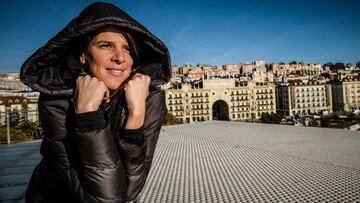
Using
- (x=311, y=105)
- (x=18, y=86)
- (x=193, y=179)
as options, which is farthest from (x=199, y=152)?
(x=18, y=86)

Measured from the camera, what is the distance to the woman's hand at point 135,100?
1.08 metres

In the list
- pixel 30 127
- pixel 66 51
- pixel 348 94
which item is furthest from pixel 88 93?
pixel 348 94

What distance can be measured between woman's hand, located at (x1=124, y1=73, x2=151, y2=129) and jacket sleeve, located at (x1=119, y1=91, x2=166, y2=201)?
0.18ft

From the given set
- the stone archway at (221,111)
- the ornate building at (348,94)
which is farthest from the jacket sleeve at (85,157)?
the ornate building at (348,94)

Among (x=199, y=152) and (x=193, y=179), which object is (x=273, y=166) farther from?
(x=199, y=152)

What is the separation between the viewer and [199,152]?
715 cm

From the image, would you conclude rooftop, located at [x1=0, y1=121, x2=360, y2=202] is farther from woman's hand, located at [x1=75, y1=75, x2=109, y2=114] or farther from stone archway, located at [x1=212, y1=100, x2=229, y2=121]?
stone archway, located at [x1=212, y1=100, x2=229, y2=121]

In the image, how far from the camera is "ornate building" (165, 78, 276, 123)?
56938 millimetres

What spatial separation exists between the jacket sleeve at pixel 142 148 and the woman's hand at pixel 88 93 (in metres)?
0.20

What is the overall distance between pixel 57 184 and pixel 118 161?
0.30 m

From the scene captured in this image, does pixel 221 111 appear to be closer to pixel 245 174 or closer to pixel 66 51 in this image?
pixel 245 174

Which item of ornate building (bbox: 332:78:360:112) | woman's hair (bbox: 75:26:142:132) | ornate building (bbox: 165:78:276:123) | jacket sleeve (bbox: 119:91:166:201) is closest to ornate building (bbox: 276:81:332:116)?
ornate building (bbox: 332:78:360:112)

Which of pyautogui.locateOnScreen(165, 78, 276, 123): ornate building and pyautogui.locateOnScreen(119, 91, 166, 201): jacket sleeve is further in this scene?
pyautogui.locateOnScreen(165, 78, 276, 123): ornate building

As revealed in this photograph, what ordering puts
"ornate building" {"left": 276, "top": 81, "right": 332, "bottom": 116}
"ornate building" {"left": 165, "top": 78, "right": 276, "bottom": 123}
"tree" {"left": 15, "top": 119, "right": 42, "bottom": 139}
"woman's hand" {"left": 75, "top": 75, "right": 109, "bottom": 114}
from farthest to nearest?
"ornate building" {"left": 276, "top": 81, "right": 332, "bottom": 116} → "ornate building" {"left": 165, "top": 78, "right": 276, "bottom": 123} → "tree" {"left": 15, "top": 119, "right": 42, "bottom": 139} → "woman's hand" {"left": 75, "top": 75, "right": 109, "bottom": 114}
